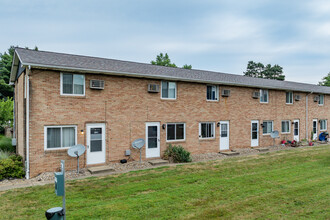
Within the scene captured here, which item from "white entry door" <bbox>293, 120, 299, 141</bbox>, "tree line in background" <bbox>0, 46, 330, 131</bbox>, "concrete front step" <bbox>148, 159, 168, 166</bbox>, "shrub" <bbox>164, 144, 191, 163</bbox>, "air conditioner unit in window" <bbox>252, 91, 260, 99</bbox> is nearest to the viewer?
"concrete front step" <bbox>148, 159, 168, 166</bbox>

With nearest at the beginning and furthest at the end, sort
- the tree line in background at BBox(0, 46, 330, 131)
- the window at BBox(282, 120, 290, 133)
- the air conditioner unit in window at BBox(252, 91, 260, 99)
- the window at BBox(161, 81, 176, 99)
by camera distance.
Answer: the window at BBox(161, 81, 176, 99), the air conditioner unit in window at BBox(252, 91, 260, 99), the window at BBox(282, 120, 290, 133), the tree line in background at BBox(0, 46, 330, 131)

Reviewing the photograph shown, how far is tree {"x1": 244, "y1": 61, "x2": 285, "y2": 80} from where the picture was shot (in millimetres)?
58500

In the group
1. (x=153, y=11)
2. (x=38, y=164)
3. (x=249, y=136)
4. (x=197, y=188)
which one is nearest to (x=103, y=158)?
(x=38, y=164)

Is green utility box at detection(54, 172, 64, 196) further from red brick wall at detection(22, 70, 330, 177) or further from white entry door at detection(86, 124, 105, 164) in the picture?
white entry door at detection(86, 124, 105, 164)

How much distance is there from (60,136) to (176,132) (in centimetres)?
637

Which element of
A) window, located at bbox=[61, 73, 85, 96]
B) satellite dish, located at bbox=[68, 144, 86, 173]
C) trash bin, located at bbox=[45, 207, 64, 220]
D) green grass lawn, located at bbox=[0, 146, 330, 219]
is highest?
window, located at bbox=[61, 73, 85, 96]

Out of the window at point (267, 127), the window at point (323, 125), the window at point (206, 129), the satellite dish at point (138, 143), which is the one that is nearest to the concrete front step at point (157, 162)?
the satellite dish at point (138, 143)

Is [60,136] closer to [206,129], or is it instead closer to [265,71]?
[206,129]

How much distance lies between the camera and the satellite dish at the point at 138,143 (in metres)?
11.2

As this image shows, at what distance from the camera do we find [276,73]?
58.8m

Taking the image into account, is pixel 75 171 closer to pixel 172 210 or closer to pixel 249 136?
pixel 172 210

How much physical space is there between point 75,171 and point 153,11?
51.0ft

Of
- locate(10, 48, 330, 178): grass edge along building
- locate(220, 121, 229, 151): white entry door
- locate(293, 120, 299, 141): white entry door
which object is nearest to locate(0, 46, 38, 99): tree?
locate(10, 48, 330, 178): grass edge along building

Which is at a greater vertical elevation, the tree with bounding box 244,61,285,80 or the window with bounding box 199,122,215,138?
the tree with bounding box 244,61,285,80
